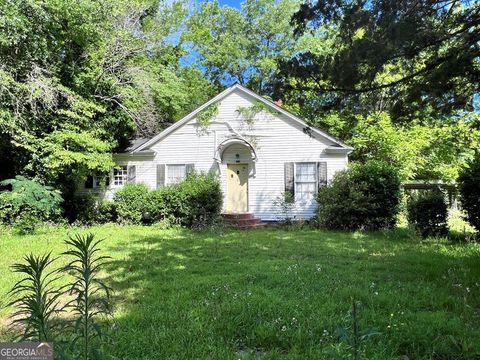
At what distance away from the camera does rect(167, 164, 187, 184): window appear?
51.1ft

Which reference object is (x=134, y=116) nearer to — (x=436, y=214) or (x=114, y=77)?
(x=114, y=77)

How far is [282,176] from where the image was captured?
1503cm

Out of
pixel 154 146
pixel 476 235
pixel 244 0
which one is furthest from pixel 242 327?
pixel 244 0

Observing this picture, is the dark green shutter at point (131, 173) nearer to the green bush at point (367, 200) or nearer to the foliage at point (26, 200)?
the foliage at point (26, 200)

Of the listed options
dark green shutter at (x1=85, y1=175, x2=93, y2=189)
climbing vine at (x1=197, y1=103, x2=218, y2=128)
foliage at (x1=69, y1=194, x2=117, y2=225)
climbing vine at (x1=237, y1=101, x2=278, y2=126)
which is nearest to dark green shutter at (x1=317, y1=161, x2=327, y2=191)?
climbing vine at (x1=237, y1=101, x2=278, y2=126)

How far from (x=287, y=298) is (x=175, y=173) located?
1180 centimetres

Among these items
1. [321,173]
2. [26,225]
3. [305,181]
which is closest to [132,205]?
[26,225]

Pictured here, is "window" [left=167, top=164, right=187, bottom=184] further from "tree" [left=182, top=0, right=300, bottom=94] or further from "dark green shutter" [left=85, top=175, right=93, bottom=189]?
"tree" [left=182, top=0, right=300, bottom=94]

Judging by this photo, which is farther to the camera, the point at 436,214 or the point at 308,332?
the point at 436,214

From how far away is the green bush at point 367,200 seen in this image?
12.1 metres

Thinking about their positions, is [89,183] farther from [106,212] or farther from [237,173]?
[237,173]

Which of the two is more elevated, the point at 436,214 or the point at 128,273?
the point at 436,214

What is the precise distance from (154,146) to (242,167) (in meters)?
3.95

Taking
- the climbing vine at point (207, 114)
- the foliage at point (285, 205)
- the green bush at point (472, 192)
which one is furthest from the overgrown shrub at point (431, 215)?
the climbing vine at point (207, 114)
